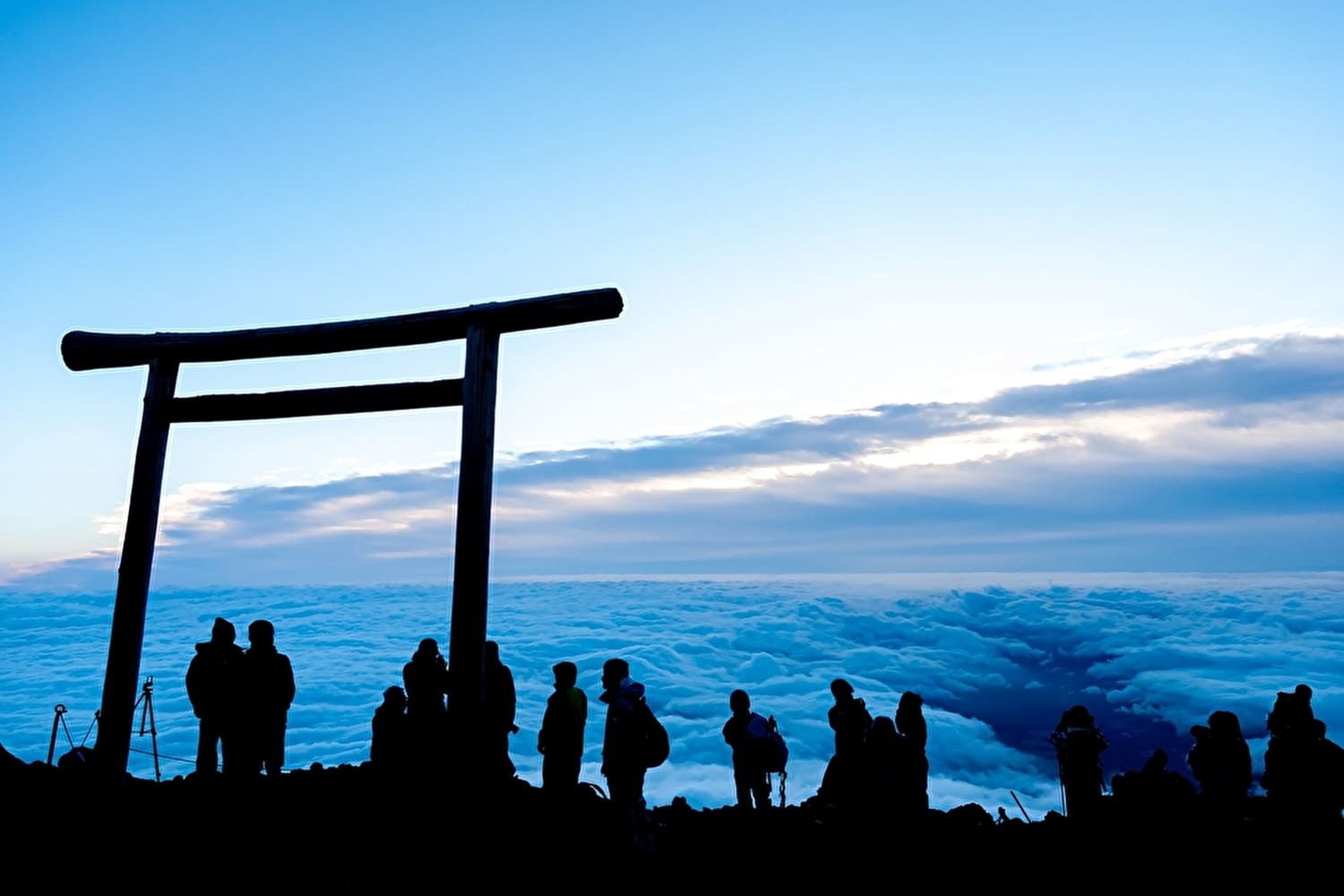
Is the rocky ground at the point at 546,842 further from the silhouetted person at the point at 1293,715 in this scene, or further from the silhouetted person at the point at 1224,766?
the silhouetted person at the point at 1293,715

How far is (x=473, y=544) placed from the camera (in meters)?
5.47

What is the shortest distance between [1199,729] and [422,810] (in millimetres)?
6830

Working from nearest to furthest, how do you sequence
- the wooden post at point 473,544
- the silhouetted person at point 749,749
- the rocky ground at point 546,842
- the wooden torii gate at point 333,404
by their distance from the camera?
1. the rocky ground at point 546,842
2. the wooden post at point 473,544
3. the wooden torii gate at point 333,404
4. the silhouetted person at point 749,749

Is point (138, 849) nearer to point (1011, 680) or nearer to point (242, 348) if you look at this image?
point (242, 348)

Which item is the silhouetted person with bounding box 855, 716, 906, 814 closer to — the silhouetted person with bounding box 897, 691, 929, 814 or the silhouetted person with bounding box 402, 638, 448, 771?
the silhouetted person with bounding box 897, 691, 929, 814

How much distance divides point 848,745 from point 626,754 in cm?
190

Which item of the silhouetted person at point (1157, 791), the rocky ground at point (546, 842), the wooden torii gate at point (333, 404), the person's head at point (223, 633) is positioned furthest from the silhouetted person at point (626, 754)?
the silhouetted person at point (1157, 791)

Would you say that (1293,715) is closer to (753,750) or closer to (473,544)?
(753,750)

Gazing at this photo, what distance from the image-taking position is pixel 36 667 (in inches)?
2329

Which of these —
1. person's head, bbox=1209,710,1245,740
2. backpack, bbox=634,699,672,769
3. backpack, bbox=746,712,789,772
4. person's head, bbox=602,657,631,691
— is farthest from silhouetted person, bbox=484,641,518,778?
person's head, bbox=1209,710,1245,740

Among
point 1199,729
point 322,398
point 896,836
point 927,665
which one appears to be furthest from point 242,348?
point 927,665

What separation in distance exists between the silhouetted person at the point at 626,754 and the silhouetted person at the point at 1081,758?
391cm

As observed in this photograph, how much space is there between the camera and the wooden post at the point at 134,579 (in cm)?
605

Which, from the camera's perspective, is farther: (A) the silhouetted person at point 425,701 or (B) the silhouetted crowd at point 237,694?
(A) the silhouetted person at point 425,701
